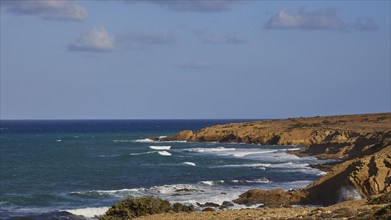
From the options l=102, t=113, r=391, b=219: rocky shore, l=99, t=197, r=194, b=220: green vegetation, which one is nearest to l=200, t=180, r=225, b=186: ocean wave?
l=102, t=113, r=391, b=219: rocky shore

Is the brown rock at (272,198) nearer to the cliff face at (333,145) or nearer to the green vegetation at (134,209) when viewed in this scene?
the cliff face at (333,145)

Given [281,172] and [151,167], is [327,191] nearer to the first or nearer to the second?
[281,172]

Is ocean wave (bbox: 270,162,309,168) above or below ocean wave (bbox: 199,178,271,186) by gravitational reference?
above

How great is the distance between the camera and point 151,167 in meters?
73.0

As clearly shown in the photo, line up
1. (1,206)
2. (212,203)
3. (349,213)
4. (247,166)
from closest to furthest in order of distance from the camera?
(349,213), (212,203), (1,206), (247,166)

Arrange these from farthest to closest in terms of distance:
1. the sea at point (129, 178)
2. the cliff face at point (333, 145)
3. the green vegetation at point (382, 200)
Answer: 1. the sea at point (129, 178)
2. the cliff face at point (333, 145)
3. the green vegetation at point (382, 200)

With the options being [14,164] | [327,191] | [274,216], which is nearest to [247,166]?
[14,164]

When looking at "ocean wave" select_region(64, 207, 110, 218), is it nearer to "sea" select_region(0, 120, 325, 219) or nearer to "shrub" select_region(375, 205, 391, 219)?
"sea" select_region(0, 120, 325, 219)

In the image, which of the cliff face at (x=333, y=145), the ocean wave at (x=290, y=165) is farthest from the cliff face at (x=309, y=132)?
the ocean wave at (x=290, y=165)

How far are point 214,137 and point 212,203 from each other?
275ft

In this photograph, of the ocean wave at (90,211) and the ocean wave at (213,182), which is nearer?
the ocean wave at (90,211)

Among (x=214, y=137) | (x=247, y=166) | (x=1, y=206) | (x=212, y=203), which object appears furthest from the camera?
(x=214, y=137)

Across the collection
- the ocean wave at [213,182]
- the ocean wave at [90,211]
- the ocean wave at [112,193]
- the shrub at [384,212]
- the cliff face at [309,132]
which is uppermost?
the cliff face at [309,132]

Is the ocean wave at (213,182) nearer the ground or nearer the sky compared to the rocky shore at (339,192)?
nearer the ground
